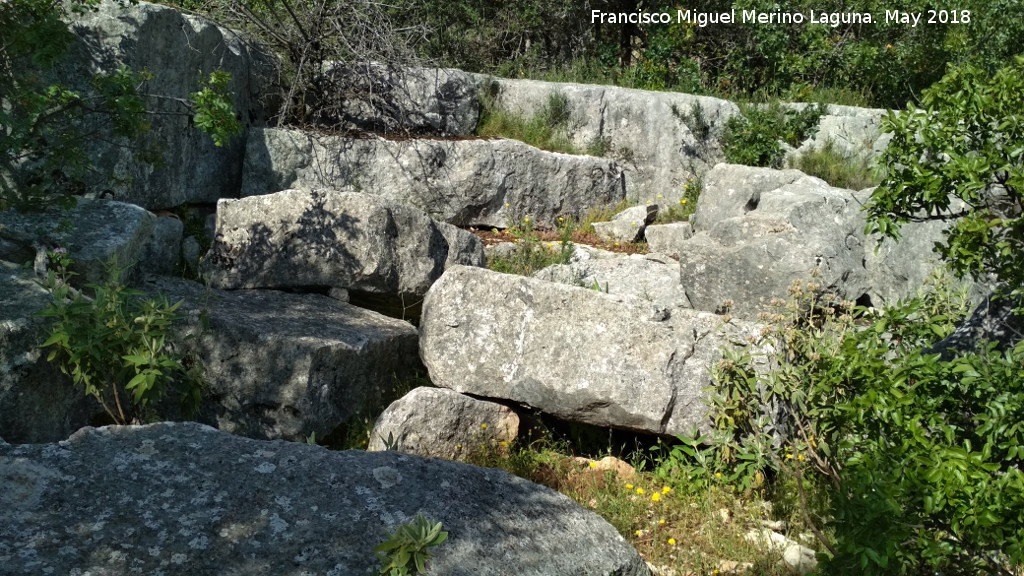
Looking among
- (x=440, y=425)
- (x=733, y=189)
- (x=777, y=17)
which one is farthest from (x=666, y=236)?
(x=777, y=17)

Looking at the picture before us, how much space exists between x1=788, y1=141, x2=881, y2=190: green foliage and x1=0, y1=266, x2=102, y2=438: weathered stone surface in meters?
7.35

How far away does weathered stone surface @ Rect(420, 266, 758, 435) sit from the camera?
16.1 ft

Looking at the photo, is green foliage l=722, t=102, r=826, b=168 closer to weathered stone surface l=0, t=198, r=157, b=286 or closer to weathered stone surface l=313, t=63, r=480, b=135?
weathered stone surface l=313, t=63, r=480, b=135

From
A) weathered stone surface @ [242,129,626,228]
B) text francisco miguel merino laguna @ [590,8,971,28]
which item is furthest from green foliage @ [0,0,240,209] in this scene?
text francisco miguel merino laguna @ [590,8,971,28]

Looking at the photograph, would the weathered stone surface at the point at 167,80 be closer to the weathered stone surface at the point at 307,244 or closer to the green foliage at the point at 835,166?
the weathered stone surface at the point at 307,244

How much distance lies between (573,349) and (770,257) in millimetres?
2183

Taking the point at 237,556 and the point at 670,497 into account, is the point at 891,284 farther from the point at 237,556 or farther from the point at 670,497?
the point at 237,556

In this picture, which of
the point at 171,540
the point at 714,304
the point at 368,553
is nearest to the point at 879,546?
the point at 368,553

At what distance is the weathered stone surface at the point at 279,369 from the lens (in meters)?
5.00

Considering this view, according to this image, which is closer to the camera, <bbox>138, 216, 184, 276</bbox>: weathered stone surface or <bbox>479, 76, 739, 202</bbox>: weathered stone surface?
<bbox>138, 216, 184, 276</bbox>: weathered stone surface

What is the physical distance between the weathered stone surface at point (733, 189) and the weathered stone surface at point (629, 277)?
1454 millimetres

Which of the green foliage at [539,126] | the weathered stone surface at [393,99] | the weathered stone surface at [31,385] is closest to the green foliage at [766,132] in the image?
the green foliage at [539,126]

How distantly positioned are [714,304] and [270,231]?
3274 mm

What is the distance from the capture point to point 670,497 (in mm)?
4637
